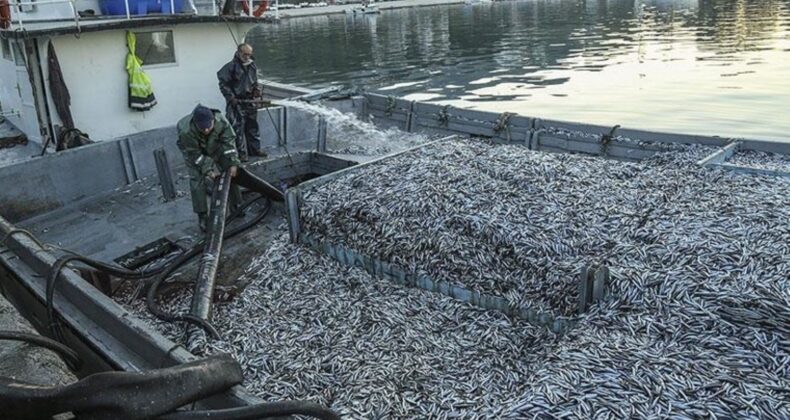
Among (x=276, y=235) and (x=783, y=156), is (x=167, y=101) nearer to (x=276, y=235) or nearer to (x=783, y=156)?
(x=276, y=235)

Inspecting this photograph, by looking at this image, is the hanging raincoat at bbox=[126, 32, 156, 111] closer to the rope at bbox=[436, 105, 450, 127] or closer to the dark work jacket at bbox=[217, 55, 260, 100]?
the dark work jacket at bbox=[217, 55, 260, 100]

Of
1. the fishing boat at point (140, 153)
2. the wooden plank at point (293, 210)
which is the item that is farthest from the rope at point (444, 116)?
the wooden plank at point (293, 210)

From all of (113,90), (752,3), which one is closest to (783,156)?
(113,90)

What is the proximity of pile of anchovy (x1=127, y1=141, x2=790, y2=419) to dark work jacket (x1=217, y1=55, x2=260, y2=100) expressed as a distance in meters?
4.33

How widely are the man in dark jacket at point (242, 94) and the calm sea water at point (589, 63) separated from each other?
14.4 m

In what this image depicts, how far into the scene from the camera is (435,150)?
10.4m

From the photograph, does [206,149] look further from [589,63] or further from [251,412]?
[589,63]

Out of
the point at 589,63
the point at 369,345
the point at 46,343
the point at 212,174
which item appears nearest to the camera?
the point at 46,343

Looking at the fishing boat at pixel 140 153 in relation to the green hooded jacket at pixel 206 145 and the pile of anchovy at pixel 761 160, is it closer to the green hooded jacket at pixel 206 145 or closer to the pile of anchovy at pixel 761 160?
the pile of anchovy at pixel 761 160

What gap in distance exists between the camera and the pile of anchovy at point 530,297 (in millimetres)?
4953

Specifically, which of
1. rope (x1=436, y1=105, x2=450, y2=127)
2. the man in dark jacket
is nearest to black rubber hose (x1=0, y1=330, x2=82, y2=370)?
the man in dark jacket

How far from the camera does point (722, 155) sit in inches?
401

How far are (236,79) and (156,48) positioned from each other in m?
2.56

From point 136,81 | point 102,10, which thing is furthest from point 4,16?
point 136,81
